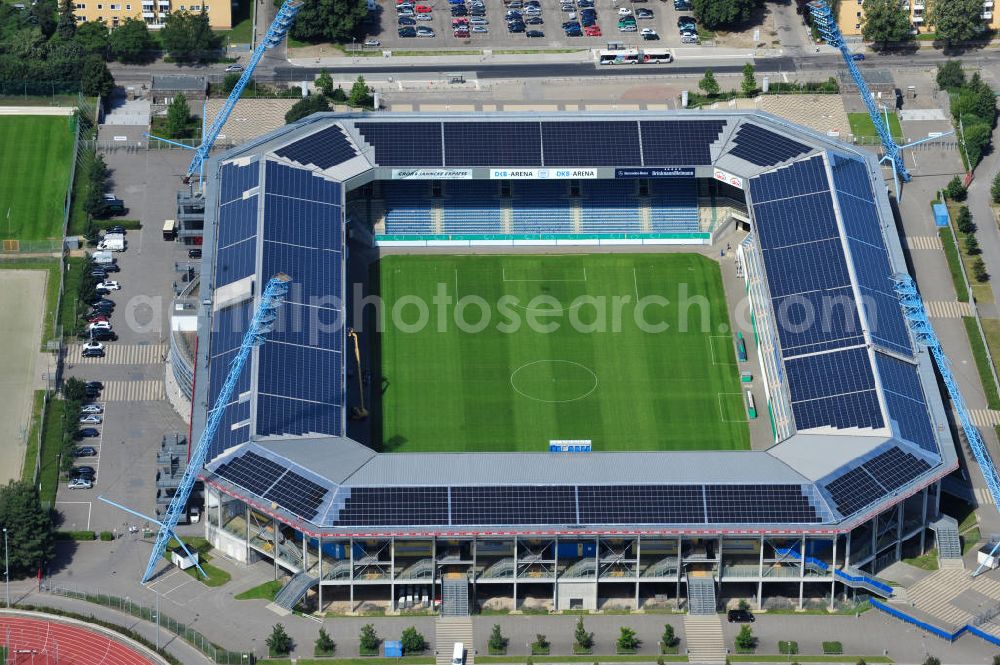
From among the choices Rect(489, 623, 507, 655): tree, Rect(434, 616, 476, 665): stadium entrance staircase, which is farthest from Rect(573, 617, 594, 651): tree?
Rect(434, 616, 476, 665): stadium entrance staircase

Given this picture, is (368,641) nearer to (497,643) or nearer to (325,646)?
(325,646)

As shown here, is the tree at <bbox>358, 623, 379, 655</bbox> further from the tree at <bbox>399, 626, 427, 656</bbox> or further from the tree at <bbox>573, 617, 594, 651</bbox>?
the tree at <bbox>573, 617, 594, 651</bbox>

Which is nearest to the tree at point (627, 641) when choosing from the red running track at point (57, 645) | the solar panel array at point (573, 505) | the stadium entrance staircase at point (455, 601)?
the solar panel array at point (573, 505)

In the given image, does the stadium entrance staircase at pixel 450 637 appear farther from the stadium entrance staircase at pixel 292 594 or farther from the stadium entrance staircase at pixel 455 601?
the stadium entrance staircase at pixel 292 594

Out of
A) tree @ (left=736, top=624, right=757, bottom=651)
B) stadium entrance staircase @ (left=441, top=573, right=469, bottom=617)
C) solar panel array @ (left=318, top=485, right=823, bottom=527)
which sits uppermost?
solar panel array @ (left=318, top=485, right=823, bottom=527)

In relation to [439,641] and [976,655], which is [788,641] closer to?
[976,655]

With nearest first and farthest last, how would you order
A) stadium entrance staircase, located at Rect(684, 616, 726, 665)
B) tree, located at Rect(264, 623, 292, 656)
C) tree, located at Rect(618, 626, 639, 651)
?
tree, located at Rect(264, 623, 292, 656) < tree, located at Rect(618, 626, 639, 651) < stadium entrance staircase, located at Rect(684, 616, 726, 665)

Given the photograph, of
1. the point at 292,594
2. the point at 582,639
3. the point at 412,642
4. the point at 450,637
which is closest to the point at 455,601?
the point at 450,637
